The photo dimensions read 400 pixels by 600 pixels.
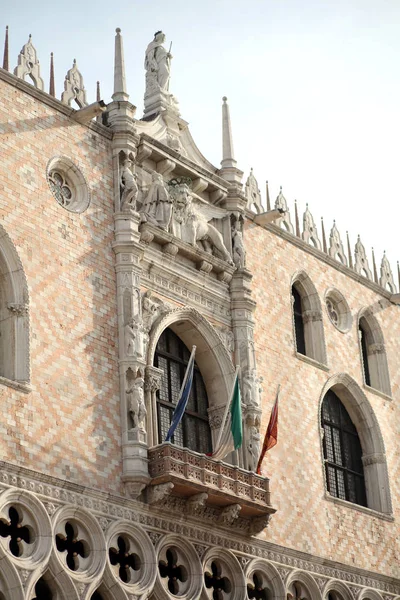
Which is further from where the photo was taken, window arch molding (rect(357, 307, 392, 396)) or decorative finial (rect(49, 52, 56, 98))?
window arch molding (rect(357, 307, 392, 396))

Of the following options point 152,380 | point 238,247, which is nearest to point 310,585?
point 152,380

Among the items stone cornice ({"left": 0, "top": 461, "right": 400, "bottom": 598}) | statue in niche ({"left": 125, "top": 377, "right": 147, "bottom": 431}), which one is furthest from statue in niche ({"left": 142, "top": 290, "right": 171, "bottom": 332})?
stone cornice ({"left": 0, "top": 461, "right": 400, "bottom": 598})

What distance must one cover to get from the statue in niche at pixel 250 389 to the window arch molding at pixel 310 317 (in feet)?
10.8

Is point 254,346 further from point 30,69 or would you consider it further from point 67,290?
point 30,69

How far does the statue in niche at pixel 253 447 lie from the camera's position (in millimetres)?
27812

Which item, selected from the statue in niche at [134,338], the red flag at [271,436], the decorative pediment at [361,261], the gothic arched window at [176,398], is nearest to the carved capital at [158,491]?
the gothic arched window at [176,398]

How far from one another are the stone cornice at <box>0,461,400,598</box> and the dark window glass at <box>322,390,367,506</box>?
2098 mm

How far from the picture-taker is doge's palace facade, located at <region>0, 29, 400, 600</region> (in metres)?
23.6

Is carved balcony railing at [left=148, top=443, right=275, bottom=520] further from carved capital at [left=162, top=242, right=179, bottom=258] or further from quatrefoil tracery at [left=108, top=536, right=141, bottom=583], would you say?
carved capital at [left=162, top=242, right=179, bottom=258]

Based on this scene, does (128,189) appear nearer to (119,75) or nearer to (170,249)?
(170,249)

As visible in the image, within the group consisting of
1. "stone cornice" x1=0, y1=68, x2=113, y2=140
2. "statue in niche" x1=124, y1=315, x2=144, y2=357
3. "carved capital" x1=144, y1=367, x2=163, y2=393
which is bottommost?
"carved capital" x1=144, y1=367, x2=163, y2=393

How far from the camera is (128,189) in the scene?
27.2m

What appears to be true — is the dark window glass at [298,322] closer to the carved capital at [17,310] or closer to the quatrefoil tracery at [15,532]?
the carved capital at [17,310]

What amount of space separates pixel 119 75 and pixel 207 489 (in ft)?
30.1
